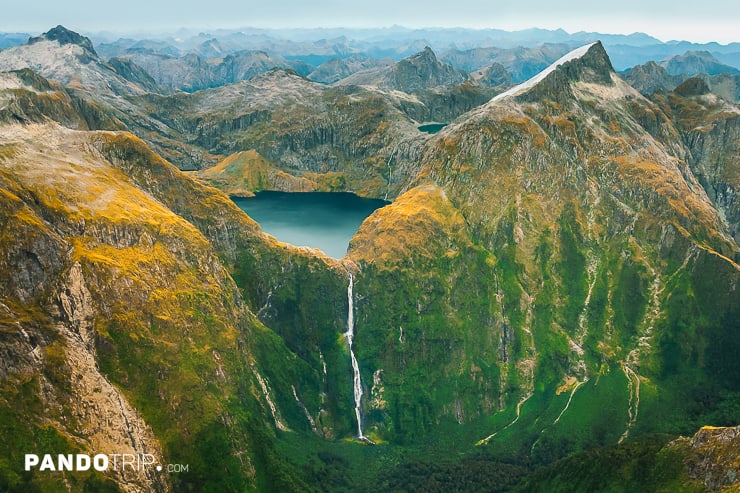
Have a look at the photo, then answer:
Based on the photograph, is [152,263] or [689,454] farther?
[152,263]

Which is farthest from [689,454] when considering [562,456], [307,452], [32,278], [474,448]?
[32,278]

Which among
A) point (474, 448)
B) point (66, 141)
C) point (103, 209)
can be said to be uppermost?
point (66, 141)

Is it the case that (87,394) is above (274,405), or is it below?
above

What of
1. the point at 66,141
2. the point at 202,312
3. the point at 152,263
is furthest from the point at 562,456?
the point at 66,141

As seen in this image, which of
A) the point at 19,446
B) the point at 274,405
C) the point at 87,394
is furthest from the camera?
the point at 274,405

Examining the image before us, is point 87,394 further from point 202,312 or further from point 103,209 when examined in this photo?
point 103,209

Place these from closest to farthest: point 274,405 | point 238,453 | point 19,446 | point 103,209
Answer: point 19,446, point 238,453, point 103,209, point 274,405

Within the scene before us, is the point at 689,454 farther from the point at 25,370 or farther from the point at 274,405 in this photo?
the point at 25,370
